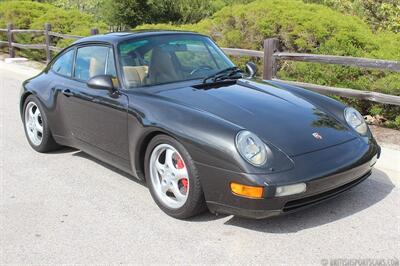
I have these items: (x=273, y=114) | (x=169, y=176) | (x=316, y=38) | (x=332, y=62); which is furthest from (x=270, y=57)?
(x=169, y=176)

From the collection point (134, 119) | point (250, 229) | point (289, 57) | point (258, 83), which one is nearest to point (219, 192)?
point (250, 229)

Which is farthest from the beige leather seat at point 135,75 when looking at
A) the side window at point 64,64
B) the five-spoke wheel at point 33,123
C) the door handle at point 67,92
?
the five-spoke wheel at point 33,123

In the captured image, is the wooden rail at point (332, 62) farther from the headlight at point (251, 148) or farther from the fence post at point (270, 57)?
the headlight at point (251, 148)

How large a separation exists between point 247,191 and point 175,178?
2.50 feet

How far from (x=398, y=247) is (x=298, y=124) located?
1.18 metres

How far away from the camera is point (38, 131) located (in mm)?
6117

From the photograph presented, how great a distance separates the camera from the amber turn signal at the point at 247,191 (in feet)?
11.4

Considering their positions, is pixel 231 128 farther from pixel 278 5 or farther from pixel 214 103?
pixel 278 5

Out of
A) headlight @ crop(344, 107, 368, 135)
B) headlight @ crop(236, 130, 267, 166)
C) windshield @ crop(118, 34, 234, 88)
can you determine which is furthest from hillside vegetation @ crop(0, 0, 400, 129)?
headlight @ crop(236, 130, 267, 166)

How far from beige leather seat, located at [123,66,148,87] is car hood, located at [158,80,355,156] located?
0.33 m

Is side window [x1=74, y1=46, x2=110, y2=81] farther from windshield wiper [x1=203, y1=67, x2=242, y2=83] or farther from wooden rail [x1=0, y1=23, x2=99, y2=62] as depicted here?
wooden rail [x1=0, y1=23, x2=99, y2=62]

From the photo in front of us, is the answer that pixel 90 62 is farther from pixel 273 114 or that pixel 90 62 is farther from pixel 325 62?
pixel 325 62

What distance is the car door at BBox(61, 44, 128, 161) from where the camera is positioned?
462 cm

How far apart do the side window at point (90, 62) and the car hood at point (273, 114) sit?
93 centimetres
